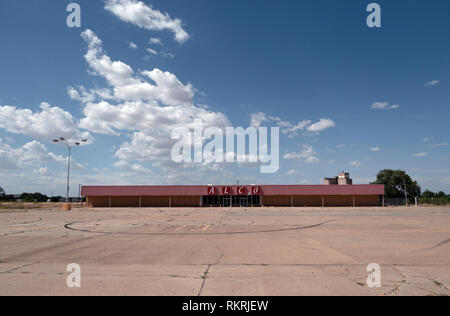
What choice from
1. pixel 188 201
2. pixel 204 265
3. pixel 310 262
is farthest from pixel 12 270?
pixel 188 201

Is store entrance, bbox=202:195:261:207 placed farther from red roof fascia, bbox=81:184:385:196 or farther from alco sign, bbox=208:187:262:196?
red roof fascia, bbox=81:184:385:196

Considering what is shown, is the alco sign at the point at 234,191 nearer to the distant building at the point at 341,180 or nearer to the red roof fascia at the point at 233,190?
the red roof fascia at the point at 233,190

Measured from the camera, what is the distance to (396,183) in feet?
317

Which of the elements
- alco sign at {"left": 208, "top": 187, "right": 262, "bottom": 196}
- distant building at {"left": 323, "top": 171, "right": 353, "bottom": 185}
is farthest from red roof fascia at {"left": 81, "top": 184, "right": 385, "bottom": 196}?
distant building at {"left": 323, "top": 171, "right": 353, "bottom": 185}

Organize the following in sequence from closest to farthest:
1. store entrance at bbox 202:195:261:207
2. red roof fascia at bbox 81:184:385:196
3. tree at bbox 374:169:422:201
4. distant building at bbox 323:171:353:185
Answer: red roof fascia at bbox 81:184:385:196 < store entrance at bbox 202:195:261:207 < distant building at bbox 323:171:353:185 < tree at bbox 374:169:422:201

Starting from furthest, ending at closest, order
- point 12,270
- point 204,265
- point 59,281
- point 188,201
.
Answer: point 188,201
point 204,265
point 12,270
point 59,281

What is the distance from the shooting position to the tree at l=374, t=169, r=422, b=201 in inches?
3770

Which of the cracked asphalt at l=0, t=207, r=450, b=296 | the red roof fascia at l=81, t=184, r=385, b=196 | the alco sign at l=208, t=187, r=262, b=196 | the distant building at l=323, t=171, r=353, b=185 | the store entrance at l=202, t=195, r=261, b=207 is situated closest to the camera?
the cracked asphalt at l=0, t=207, r=450, b=296

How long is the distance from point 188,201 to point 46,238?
147ft

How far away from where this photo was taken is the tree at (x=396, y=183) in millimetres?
95762

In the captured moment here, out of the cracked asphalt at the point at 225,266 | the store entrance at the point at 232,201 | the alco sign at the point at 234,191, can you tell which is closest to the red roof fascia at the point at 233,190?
the alco sign at the point at 234,191
